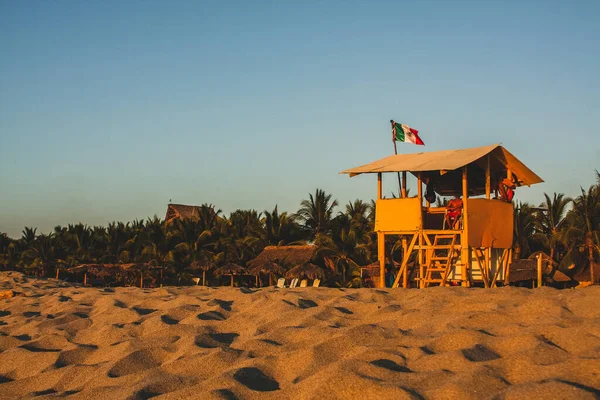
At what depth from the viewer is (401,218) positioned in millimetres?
14203

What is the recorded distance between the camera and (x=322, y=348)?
193 inches

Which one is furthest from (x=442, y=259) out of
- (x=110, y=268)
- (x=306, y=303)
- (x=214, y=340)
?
(x=110, y=268)

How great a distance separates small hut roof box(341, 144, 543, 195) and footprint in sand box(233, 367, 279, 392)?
913 centimetres

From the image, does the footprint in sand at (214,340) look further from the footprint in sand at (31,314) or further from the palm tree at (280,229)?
the palm tree at (280,229)

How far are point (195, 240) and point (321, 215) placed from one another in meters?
8.48

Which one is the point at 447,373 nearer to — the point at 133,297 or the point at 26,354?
the point at 26,354

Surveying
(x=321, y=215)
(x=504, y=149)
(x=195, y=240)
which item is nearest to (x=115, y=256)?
(x=195, y=240)

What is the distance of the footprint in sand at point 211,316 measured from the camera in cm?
683

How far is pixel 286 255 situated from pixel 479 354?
2948 centimetres

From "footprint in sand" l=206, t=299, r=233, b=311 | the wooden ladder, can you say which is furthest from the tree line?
"footprint in sand" l=206, t=299, r=233, b=311

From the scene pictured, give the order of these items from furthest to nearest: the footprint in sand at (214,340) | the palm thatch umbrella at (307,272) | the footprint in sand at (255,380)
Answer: the palm thatch umbrella at (307,272) < the footprint in sand at (214,340) < the footprint in sand at (255,380)

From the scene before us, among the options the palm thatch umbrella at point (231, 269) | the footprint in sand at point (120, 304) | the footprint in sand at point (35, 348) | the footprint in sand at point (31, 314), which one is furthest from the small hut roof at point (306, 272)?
the footprint in sand at point (35, 348)

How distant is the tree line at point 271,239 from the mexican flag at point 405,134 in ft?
35.9

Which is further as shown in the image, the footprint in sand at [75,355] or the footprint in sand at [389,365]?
the footprint in sand at [75,355]
